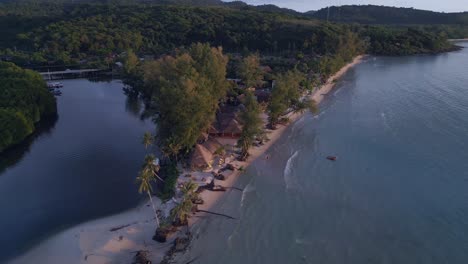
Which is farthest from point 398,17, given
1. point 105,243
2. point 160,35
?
point 105,243

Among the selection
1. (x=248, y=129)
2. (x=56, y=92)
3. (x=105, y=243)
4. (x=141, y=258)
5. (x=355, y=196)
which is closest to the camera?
(x=141, y=258)

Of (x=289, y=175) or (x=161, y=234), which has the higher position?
(x=289, y=175)

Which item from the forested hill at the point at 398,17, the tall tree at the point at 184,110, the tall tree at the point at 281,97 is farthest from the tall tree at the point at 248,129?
the forested hill at the point at 398,17

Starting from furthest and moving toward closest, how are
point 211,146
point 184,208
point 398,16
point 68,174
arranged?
1. point 398,16
2. point 211,146
3. point 68,174
4. point 184,208

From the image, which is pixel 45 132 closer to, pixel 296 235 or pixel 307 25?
pixel 296 235

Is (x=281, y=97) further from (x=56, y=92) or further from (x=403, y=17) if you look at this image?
(x=403, y=17)

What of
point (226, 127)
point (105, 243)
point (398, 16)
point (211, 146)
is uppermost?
point (398, 16)

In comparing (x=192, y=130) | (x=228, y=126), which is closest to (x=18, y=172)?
(x=192, y=130)
